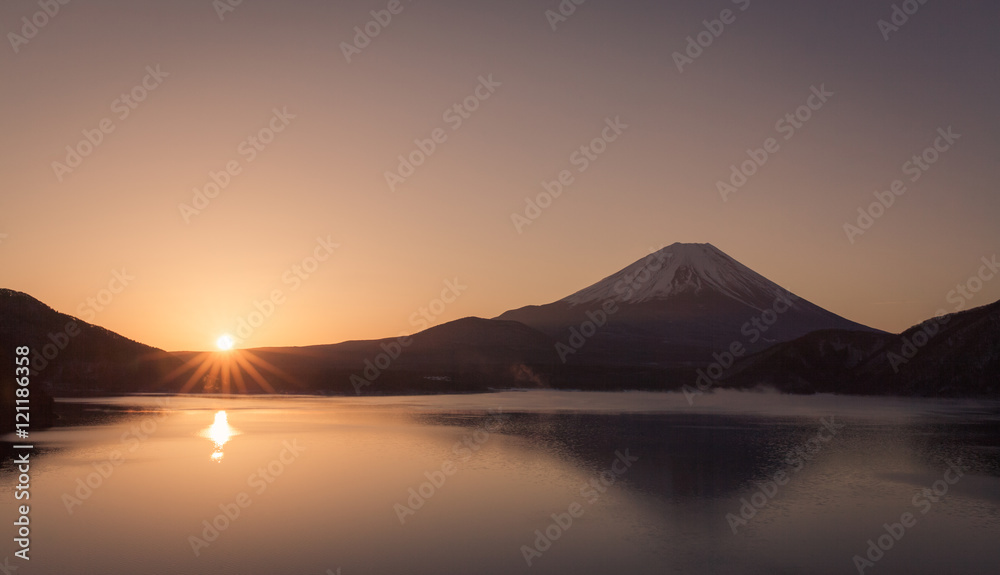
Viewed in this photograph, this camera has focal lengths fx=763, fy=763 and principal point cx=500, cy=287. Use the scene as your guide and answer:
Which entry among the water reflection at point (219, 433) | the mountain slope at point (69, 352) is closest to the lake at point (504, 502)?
the water reflection at point (219, 433)

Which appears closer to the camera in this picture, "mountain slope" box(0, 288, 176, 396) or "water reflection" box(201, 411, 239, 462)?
"water reflection" box(201, 411, 239, 462)

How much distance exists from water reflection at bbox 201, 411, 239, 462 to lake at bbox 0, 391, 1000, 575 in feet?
1.32

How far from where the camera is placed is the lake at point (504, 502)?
17.8 metres

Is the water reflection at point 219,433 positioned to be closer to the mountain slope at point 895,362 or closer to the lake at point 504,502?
the lake at point 504,502

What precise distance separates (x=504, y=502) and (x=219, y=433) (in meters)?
27.9

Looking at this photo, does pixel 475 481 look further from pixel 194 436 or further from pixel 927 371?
pixel 927 371

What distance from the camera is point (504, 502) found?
24672 mm

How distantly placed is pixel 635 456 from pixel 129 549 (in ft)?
75.3

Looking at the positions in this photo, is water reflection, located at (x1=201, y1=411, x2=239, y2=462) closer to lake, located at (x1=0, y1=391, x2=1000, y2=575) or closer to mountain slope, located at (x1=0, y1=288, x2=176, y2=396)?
lake, located at (x1=0, y1=391, x2=1000, y2=575)

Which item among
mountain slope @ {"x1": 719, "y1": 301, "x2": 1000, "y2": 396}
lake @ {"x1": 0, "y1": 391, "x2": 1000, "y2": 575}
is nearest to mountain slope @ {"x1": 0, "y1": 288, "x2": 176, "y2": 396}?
lake @ {"x1": 0, "y1": 391, "x2": 1000, "y2": 575}

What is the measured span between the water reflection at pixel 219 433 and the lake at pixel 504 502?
0.40 m

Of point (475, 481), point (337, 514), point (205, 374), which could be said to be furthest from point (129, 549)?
point (205, 374)

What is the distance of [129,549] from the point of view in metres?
18.6

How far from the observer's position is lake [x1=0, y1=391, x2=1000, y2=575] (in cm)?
1783
